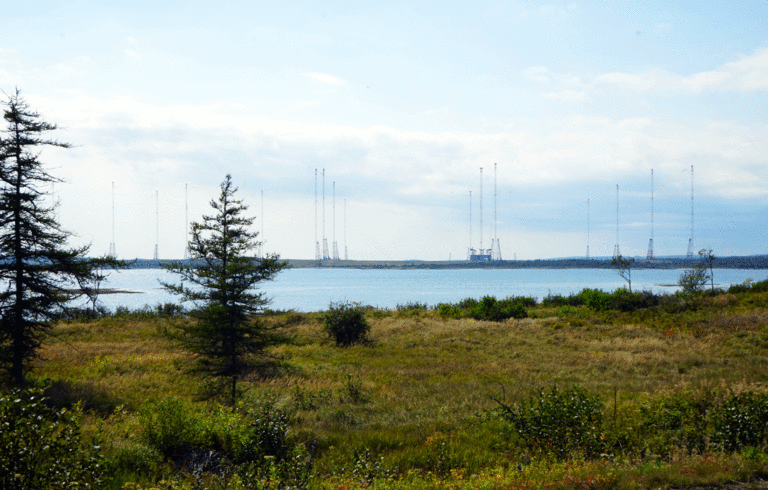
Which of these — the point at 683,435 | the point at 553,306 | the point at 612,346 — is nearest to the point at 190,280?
the point at 683,435

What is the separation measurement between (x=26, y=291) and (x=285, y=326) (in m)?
22.2

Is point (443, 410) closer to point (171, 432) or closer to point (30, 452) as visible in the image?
point (171, 432)

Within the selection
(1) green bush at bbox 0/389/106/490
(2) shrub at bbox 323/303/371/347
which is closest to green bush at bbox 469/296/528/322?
(2) shrub at bbox 323/303/371/347

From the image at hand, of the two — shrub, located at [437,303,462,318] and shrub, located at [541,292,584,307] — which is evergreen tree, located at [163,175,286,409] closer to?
shrub, located at [437,303,462,318]

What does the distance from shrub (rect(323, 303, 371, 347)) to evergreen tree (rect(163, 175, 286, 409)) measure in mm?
14306

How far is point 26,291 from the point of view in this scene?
17141 millimetres

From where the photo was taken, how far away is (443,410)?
13.5 m

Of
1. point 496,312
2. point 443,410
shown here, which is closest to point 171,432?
point 443,410

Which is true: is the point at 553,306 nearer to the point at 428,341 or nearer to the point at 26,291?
the point at 428,341

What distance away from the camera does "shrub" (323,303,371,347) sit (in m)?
30.5

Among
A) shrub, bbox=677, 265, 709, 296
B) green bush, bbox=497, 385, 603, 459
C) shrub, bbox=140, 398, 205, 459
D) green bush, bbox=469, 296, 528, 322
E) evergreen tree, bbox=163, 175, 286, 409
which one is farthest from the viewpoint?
shrub, bbox=677, 265, 709, 296

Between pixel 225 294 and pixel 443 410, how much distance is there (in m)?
7.78

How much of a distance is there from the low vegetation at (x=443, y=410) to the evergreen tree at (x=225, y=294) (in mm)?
1099

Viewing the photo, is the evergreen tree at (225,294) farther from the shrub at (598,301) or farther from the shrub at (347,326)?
the shrub at (598,301)
